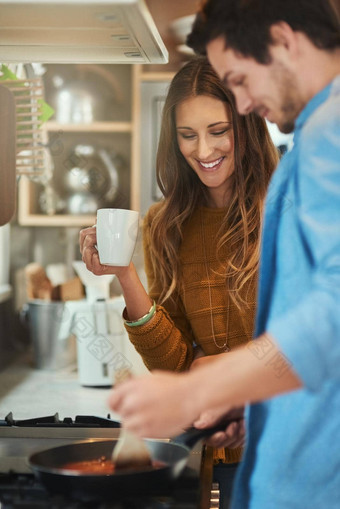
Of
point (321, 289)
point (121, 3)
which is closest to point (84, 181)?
point (121, 3)

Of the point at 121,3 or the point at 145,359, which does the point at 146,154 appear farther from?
the point at 121,3

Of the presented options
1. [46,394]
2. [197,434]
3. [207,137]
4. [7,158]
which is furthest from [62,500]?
[46,394]

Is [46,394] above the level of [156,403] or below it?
below

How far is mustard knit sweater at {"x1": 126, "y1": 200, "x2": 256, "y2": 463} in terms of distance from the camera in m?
1.44

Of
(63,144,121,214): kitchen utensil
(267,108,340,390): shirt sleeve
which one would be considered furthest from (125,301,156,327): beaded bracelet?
(63,144,121,214): kitchen utensil

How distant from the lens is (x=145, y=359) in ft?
4.88

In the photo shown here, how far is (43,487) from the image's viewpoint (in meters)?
0.95

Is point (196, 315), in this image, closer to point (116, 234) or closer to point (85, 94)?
point (116, 234)

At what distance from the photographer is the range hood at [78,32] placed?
91 cm

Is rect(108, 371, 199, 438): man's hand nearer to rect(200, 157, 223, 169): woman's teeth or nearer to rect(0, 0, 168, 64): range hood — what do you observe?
rect(0, 0, 168, 64): range hood

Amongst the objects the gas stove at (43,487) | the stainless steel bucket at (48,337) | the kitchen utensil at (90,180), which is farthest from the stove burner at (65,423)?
the kitchen utensil at (90,180)

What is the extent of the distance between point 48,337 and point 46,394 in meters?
0.50

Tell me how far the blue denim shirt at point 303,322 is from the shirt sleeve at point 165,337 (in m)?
0.54

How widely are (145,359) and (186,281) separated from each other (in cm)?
18
